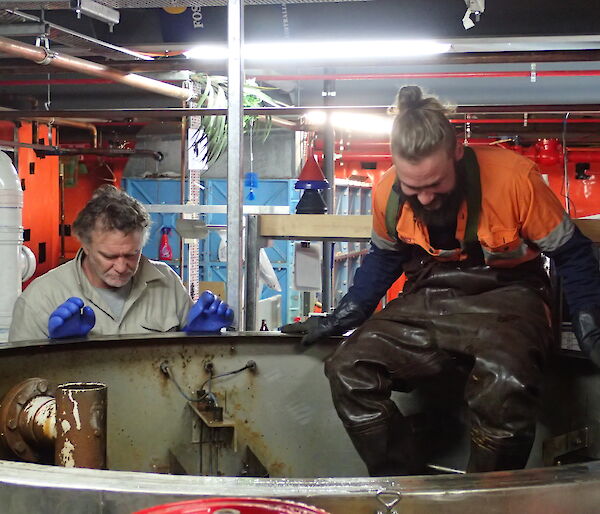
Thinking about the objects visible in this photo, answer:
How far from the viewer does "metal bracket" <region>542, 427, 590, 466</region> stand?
7.84ft

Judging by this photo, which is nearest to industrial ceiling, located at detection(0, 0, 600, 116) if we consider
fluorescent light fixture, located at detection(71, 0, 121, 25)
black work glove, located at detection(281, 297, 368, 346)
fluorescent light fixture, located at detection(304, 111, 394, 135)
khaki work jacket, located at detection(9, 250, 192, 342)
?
fluorescent light fixture, located at detection(71, 0, 121, 25)

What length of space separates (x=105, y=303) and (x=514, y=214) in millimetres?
1669

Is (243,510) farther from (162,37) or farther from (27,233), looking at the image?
(27,233)

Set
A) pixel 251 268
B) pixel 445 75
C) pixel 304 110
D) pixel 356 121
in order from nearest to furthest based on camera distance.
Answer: pixel 251 268
pixel 304 110
pixel 445 75
pixel 356 121

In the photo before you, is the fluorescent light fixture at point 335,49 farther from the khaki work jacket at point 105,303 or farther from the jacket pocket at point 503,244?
the jacket pocket at point 503,244

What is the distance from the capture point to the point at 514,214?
2.14 meters

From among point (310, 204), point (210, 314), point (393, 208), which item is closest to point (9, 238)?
point (310, 204)

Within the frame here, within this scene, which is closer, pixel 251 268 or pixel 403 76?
pixel 251 268

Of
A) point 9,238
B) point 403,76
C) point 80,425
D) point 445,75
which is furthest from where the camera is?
point 403,76

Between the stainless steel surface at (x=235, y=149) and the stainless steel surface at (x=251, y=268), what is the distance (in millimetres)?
514

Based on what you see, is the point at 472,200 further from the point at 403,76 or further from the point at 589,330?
the point at 403,76

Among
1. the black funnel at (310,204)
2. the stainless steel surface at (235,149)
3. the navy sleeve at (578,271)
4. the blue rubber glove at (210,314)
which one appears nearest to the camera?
the navy sleeve at (578,271)

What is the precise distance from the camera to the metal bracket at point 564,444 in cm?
239

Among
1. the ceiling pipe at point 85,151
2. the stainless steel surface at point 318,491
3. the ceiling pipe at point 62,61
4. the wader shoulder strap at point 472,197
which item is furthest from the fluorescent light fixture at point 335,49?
the ceiling pipe at point 85,151
